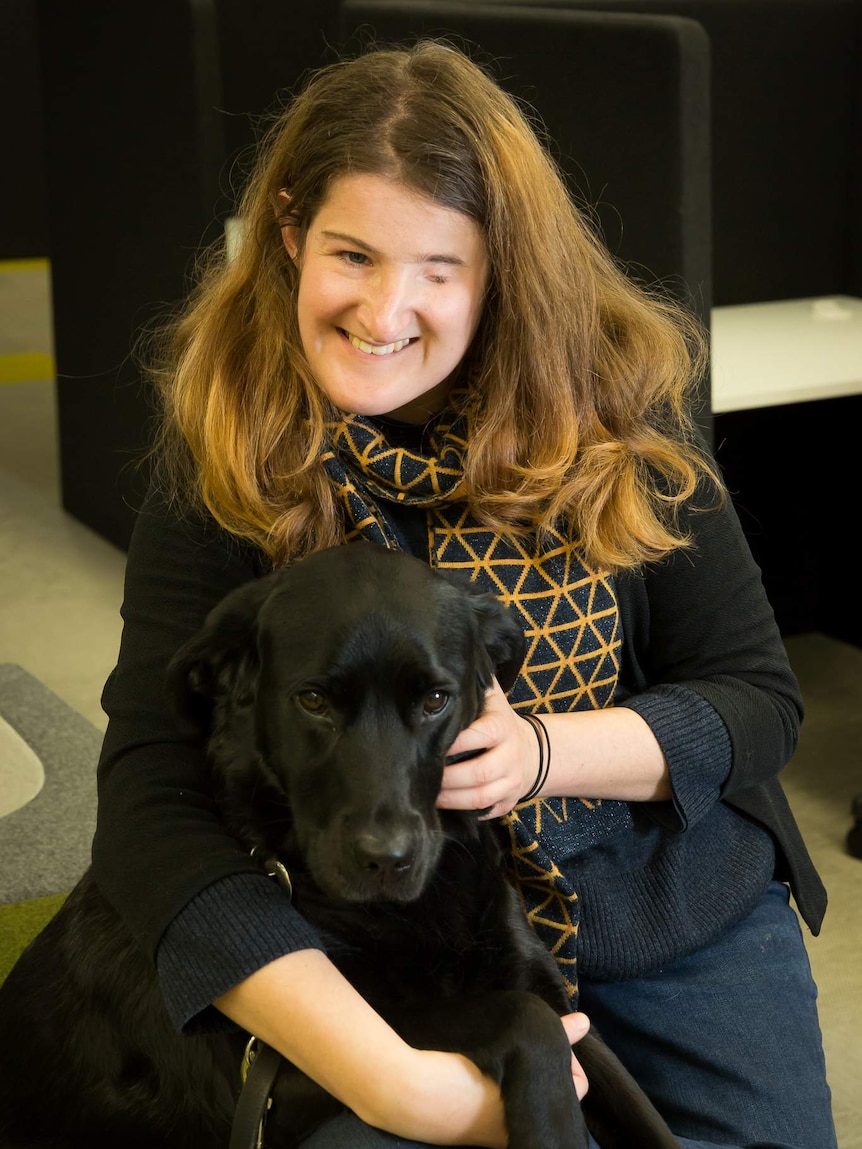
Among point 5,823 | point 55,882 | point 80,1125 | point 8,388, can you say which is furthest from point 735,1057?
point 8,388

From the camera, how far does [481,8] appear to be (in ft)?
9.29

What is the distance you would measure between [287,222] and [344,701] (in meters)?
0.65

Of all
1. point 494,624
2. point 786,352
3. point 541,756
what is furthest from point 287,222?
point 786,352

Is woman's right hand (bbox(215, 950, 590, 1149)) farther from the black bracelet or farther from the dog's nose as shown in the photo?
the black bracelet

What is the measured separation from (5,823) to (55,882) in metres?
0.26

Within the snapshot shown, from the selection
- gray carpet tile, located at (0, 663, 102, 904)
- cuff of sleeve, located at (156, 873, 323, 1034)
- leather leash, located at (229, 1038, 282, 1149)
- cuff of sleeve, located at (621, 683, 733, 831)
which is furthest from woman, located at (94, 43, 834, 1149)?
gray carpet tile, located at (0, 663, 102, 904)

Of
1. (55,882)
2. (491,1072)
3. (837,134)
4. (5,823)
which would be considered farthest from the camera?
(837,134)

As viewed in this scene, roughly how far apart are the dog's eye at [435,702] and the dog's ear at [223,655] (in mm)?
173

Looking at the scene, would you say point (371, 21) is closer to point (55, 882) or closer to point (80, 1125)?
point (55, 882)

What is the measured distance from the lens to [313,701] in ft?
4.17

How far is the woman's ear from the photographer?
1.62 metres

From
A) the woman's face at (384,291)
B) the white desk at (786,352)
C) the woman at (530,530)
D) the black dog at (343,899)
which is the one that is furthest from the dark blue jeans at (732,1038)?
the white desk at (786,352)

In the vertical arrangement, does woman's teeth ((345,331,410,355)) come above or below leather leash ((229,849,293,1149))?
above

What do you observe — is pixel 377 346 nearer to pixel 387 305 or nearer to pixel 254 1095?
pixel 387 305
